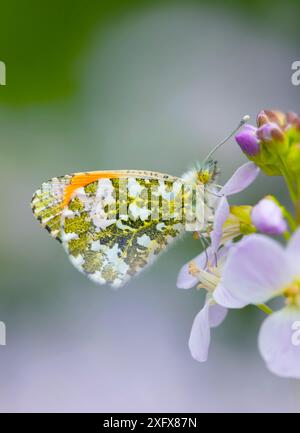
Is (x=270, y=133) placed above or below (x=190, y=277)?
above

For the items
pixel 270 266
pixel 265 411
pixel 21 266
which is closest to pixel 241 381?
pixel 265 411

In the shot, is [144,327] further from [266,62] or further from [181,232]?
[266,62]

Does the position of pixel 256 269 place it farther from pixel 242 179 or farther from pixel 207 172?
pixel 207 172

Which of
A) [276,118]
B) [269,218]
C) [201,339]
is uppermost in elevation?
[276,118]

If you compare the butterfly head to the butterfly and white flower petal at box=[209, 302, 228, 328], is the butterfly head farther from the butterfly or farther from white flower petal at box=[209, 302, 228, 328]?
white flower petal at box=[209, 302, 228, 328]

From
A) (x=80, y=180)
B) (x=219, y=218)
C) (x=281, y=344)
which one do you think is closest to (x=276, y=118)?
(x=219, y=218)

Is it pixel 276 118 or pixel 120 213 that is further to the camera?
pixel 120 213

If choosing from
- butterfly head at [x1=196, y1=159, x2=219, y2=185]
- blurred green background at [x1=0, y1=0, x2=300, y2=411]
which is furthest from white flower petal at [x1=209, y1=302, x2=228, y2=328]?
→ blurred green background at [x1=0, y1=0, x2=300, y2=411]

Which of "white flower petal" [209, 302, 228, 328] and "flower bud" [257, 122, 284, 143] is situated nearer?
"flower bud" [257, 122, 284, 143]
